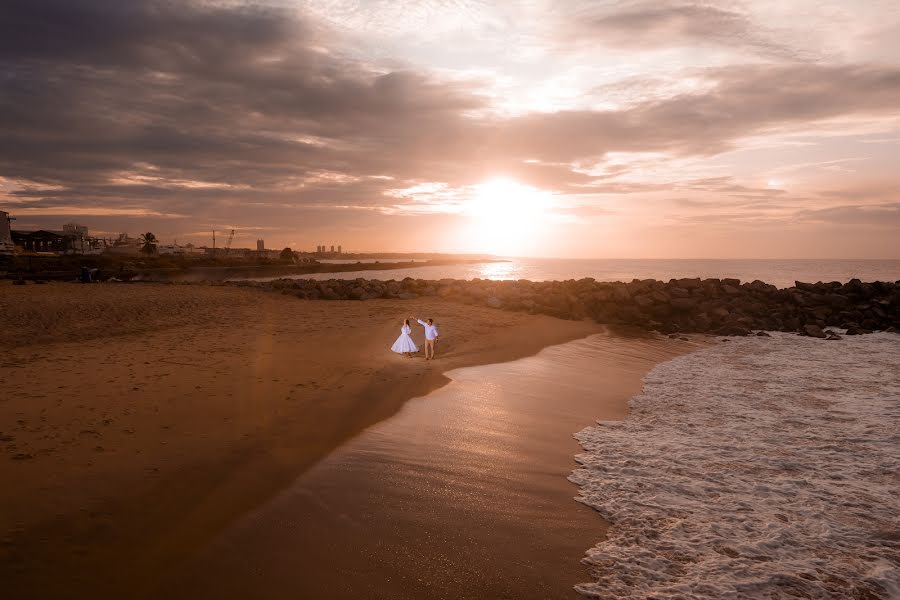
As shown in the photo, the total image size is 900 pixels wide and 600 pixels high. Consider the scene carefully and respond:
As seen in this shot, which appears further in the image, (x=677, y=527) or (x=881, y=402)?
(x=881, y=402)

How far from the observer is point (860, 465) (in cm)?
735

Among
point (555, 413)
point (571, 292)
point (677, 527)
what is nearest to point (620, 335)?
point (571, 292)

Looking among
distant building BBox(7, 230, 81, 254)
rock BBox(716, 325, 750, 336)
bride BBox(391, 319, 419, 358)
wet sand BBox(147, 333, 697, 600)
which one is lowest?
wet sand BBox(147, 333, 697, 600)

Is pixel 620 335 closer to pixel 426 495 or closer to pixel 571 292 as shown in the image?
pixel 571 292

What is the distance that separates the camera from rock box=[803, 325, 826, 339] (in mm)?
20641

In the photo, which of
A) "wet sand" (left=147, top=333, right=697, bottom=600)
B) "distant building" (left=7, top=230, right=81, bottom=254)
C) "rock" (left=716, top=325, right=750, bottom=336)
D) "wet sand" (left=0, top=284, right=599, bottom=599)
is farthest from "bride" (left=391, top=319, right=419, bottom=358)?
"distant building" (left=7, top=230, right=81, bottom=254)

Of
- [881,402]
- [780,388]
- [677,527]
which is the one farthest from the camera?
[780,388]

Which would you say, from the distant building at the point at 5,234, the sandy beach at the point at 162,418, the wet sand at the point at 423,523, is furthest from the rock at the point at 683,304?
the distant building at the point at 5,234

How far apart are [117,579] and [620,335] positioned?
63.0 feet

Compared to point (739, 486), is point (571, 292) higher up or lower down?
higher up

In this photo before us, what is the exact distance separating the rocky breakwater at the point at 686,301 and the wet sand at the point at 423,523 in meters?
16.5

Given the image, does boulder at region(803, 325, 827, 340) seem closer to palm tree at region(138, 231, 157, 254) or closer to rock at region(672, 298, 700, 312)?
rock at region(672, 298, 700, 312)

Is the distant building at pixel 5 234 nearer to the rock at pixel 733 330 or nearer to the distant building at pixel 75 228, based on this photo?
the distant building at pixel 75 228

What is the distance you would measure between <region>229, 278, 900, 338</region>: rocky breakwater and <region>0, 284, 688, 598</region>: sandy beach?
6.79 metres
